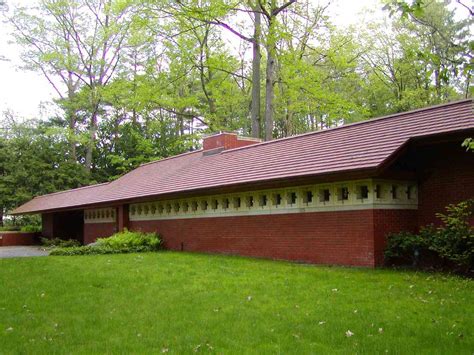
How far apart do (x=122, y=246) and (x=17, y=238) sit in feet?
52.5

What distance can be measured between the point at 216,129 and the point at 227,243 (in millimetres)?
19488

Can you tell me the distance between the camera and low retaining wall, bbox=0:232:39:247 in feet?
103

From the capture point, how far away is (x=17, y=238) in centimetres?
3222

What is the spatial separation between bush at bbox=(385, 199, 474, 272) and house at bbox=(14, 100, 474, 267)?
0.41 meters

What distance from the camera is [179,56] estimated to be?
32.8m

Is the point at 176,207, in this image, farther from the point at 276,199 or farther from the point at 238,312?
the point at 238,312

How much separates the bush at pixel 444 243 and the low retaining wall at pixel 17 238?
26.6 m

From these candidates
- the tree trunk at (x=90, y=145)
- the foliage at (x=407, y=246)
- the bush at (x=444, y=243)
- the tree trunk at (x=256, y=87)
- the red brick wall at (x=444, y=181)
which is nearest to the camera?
the bush at (x=444, y=243)

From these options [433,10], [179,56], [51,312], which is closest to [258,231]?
[51,312]

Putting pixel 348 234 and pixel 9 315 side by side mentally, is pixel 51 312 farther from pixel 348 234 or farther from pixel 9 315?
pixel 348 234

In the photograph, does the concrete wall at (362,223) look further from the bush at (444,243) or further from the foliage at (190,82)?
the foliage at (190,82)

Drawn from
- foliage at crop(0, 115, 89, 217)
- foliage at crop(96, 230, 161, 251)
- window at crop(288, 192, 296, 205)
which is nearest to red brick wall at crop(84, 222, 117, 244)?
foliage at crop(96, 230, 161, 251)

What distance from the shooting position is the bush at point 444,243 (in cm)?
1031

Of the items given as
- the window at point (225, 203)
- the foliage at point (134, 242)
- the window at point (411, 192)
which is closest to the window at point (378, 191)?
the window at point (411, 192)
